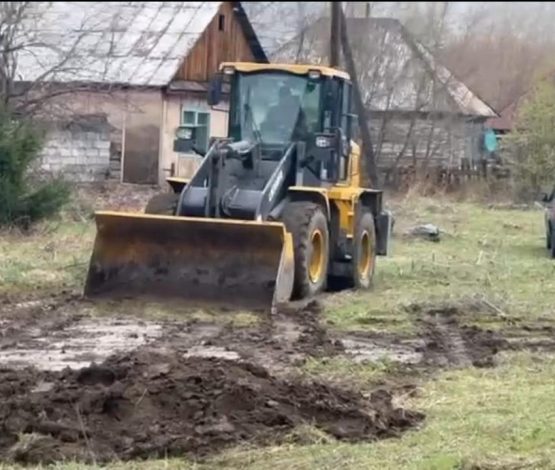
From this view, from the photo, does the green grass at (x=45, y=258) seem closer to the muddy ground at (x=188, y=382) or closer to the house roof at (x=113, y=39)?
the muddy ground at (x=188, y=382)

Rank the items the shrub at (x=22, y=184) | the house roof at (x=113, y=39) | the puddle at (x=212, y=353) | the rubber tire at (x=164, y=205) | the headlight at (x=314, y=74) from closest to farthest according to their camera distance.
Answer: the puddle at (x=212, y=353) < the rubber tire at (x=164, y=205) < the headlight at (x=314, y=74) < the shrub at (x=22, y=184) < the house roof at (x=113, y=39)

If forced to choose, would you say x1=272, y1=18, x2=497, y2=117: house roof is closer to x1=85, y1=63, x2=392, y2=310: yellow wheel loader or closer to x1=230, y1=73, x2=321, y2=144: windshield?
x1=85, y1=63, x2=392, y2=310: yellow wheel loader

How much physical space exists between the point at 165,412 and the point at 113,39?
29.1 metres

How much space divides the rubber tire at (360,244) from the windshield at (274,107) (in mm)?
1483

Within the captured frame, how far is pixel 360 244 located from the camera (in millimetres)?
17297

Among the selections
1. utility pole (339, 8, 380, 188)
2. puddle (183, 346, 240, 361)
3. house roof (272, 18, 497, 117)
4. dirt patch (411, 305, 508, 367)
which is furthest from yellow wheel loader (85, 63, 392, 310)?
house roof (272, 18, 497, 117)

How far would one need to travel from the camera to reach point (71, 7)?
34.6 metres

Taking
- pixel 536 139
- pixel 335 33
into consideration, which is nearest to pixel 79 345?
pixel 335 33

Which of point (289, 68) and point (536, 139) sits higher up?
point (289, 68)

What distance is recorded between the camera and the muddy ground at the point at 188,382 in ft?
26.3

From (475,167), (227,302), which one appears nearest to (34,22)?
(475,167)

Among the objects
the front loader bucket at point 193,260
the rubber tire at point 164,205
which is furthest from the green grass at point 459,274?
the rubber tire at point 164,205

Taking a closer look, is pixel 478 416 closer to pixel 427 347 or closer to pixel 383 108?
pixel 427 347

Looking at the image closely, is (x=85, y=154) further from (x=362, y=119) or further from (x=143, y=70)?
(x=362, y=119)
